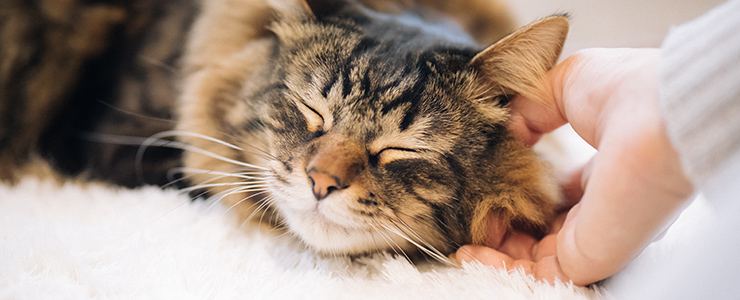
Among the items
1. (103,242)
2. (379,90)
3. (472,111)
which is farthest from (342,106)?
(103,242)

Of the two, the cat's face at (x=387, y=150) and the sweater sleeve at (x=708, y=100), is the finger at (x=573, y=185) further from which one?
the sweater sleeve at (x=708, y=100)

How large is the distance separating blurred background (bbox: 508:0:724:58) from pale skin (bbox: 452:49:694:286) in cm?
12

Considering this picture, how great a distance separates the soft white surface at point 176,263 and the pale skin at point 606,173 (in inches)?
2.8

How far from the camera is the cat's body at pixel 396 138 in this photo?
76 cm

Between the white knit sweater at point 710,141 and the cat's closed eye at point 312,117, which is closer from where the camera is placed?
the white knit sweater at point 710,141

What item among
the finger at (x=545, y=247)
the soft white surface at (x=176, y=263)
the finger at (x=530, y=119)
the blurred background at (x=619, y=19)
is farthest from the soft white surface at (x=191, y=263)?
the blurred background at (x=619, y=19)

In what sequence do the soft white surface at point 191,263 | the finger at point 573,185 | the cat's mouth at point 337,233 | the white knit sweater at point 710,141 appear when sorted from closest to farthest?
the white knit sweater at point 710,141 < the soft white surface at point 191,263 < the cat's mouth at point 337,233 < the finger at point 573,185

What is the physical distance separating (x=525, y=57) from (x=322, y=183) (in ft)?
1.46

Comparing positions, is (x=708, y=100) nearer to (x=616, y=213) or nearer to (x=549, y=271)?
(x=616, y=213)

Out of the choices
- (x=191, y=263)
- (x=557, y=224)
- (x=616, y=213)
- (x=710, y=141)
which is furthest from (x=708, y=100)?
(x=191, y=263)

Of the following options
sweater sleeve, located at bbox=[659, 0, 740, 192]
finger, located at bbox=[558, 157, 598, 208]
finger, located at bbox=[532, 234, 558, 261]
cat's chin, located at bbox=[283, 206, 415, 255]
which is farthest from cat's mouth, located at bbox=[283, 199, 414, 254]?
sweater sleeve, located at bbox=[659, 0, 740, 192]

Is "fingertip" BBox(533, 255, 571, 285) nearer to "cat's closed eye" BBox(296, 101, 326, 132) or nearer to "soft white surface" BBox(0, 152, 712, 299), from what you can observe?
"soft white surface" BBox(0, 152, 712, 299)

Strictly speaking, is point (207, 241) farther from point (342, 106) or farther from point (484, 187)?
point (484, 187)

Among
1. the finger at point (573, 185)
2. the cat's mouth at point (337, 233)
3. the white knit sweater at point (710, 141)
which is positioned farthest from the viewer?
the finger at point (573, 185)
